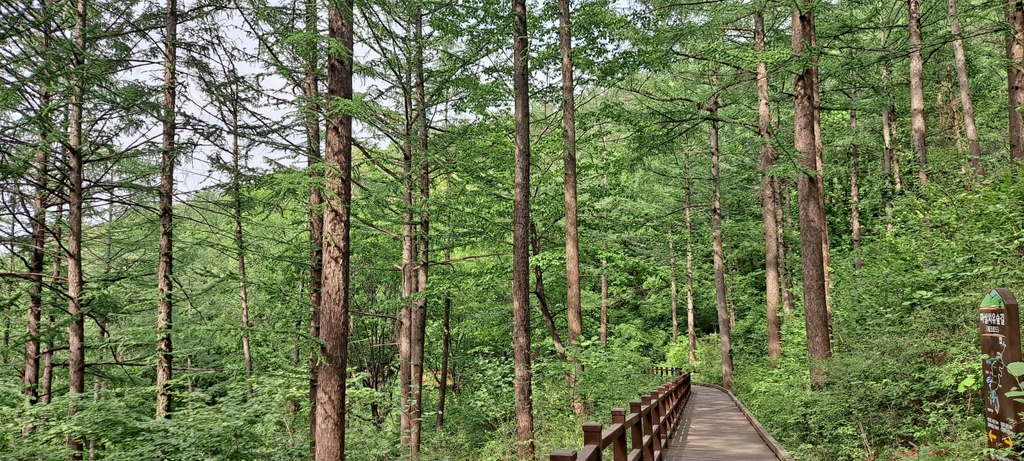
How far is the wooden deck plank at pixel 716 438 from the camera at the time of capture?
27.2 ft

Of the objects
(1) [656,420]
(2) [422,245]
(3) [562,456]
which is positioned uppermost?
(2) [422,245]

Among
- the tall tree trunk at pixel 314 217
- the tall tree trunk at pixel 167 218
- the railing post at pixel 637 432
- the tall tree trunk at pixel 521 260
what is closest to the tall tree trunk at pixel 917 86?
the tall tree trunk at pixel 521 260

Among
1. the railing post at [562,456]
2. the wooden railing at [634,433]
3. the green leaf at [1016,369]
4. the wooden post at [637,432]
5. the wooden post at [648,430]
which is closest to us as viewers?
the green leaf at [1016,369]

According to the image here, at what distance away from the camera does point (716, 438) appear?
32.3ft

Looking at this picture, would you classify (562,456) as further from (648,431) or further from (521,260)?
(521,260)

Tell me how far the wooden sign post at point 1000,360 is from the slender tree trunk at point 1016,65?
714cm

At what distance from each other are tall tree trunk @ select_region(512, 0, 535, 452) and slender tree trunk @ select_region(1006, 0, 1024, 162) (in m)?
8.89

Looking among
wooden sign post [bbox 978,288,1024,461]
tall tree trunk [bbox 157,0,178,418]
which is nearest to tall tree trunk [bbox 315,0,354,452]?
tall tree trunk [bbox 157,0,178,418]

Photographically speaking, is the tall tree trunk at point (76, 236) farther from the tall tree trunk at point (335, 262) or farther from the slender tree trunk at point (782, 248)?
the slender tree trunk at point (782, 248)

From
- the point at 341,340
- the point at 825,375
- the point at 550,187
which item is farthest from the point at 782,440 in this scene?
the point at 550,187

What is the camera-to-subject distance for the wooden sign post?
14.8ft

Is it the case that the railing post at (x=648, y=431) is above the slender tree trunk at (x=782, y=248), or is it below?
below

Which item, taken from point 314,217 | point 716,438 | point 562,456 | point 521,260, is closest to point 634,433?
point 562,456

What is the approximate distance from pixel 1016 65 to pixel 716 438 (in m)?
8.68
